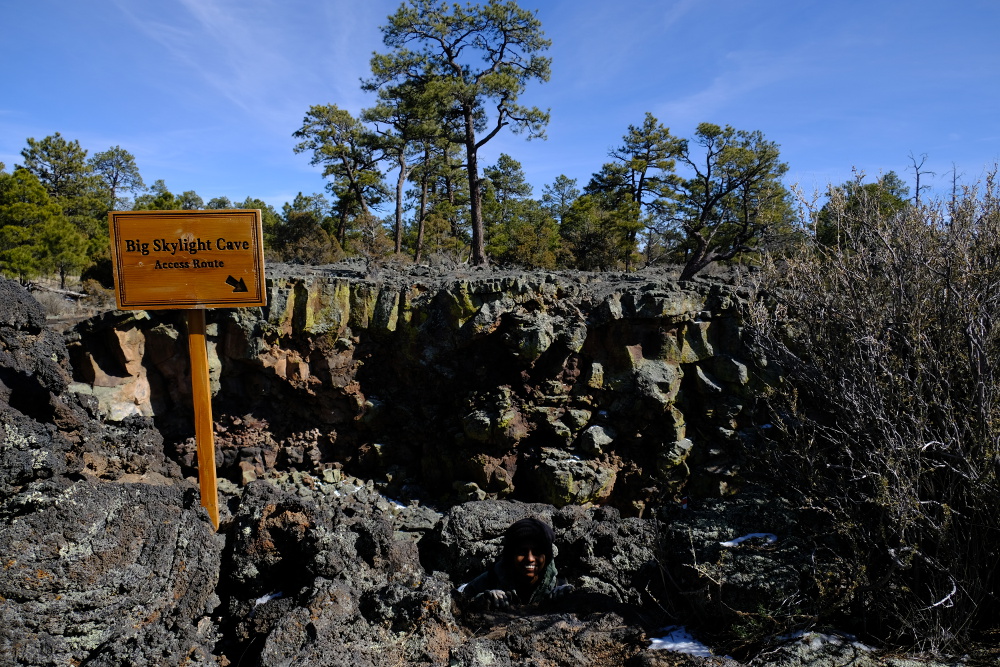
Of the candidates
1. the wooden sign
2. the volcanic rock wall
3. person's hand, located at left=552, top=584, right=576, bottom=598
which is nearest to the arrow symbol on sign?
the wooden sign

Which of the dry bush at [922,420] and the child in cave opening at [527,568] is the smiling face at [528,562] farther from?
the dry bush at [922,420]

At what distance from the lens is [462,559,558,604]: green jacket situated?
346cm

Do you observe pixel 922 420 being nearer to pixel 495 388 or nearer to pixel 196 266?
pixel 196 266

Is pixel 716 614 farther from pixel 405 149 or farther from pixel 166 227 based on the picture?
pixel 405 149

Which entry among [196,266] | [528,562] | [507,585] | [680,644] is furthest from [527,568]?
[196,266]

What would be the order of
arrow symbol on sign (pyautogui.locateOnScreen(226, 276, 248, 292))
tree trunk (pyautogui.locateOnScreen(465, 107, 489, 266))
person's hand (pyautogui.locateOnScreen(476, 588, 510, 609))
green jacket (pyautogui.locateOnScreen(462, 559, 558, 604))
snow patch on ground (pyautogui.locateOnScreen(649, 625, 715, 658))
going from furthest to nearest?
tree trunk (pyautogui.locateOnScreen(465, 107, 489, 266))
arrow symbol on sign (pyautogui.locateOnScreen(226, 276, 248, 292))
green jacket (pyautogui.locateOnScreen(462, 559, 558, 604))
person's hand (pyautogui.locateOnScreen(476, 588, 510, 609))
snow patch on ground (pyautogui.locateOnScreen(649, 625, 715, 658))

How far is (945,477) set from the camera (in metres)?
3.13

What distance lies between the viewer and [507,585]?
352 cm

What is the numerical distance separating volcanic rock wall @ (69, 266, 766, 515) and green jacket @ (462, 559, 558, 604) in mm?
4592

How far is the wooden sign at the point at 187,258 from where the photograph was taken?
3795mm

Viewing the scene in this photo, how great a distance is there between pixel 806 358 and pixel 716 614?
2729 millimetres

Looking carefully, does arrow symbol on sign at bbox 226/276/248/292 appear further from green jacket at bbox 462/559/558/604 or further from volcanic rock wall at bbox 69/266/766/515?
volcanic rock wall at bbox 69/266/766/515

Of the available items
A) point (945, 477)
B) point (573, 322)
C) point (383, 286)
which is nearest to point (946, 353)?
point (945, 477)

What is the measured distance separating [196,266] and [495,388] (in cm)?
551
